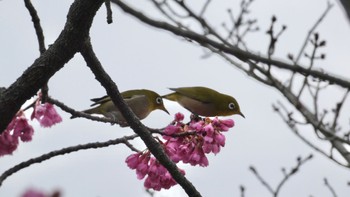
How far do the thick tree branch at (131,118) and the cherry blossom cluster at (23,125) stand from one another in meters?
0.92

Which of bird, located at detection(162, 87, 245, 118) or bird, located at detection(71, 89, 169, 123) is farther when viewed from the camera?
bird, located at detection(162, 87, 245, 118)

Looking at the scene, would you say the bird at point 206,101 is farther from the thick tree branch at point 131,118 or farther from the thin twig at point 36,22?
the thin twig at point 36,22

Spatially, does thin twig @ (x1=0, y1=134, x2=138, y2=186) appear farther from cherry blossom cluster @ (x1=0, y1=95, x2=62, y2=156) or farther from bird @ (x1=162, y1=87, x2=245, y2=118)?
bird @ (x1=162, y1=87, x2=245, y2=118)

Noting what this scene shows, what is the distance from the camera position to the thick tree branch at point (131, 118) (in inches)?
120

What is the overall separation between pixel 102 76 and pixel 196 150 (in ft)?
3.04

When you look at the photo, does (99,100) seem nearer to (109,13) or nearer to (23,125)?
(23,125)

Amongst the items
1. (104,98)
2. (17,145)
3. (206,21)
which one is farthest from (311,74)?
(206,21)

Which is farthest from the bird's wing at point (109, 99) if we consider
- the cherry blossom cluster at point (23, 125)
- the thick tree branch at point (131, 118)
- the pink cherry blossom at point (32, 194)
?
the pink cherry blossom at point (32, 194)

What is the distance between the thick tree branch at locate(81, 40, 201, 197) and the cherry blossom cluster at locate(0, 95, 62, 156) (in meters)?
0.92

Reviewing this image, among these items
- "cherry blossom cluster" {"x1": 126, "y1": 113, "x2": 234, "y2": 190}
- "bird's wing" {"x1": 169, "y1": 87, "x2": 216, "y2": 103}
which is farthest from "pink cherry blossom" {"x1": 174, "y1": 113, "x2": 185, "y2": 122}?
"bird's wing" {"x1": 169, "y1": 87, "x2": 216, "y2": 103}

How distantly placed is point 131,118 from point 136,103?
76.7 inches

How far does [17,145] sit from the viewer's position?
3.79 m

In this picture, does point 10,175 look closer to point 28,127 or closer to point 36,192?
point 28,127

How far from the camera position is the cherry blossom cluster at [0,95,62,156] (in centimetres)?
374
